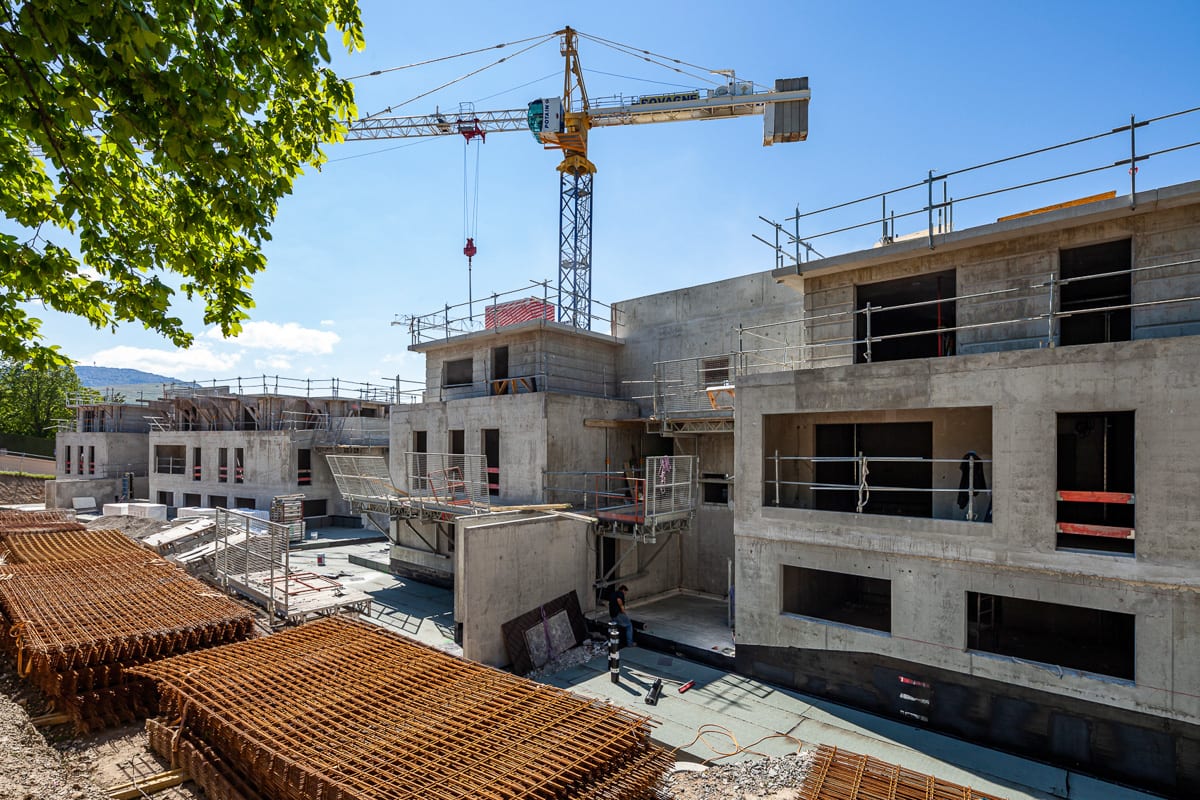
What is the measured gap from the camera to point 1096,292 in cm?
1198

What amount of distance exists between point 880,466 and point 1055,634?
470 cm

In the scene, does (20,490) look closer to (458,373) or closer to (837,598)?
(458,373)

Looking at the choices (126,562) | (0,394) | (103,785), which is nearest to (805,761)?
(103,785)

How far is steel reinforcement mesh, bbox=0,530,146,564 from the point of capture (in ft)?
45.0

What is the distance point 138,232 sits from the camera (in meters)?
6.40

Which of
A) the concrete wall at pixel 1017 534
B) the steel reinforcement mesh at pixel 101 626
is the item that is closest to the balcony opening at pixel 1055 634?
the concrete wall at pixel 1017 534

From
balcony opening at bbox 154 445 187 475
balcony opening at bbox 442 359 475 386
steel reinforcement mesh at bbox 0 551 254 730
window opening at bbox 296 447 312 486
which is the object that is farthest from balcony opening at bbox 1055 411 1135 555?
balcony opening at bbox 154 445 187 475

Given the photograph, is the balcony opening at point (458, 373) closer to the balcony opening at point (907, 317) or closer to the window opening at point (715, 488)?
the window opening at point (715, 488)

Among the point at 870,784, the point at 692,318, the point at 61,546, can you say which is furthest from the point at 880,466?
the point at 61,546

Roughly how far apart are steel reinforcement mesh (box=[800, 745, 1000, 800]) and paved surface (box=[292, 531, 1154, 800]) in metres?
1.67

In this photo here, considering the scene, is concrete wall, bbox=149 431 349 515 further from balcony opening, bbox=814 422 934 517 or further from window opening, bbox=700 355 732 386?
balcony opening, bbox=814 422 934 517

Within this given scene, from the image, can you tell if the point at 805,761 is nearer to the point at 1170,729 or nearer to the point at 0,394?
the point at 1170,729

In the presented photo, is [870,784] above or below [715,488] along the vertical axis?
below

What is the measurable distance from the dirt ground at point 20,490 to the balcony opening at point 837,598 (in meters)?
46.7
